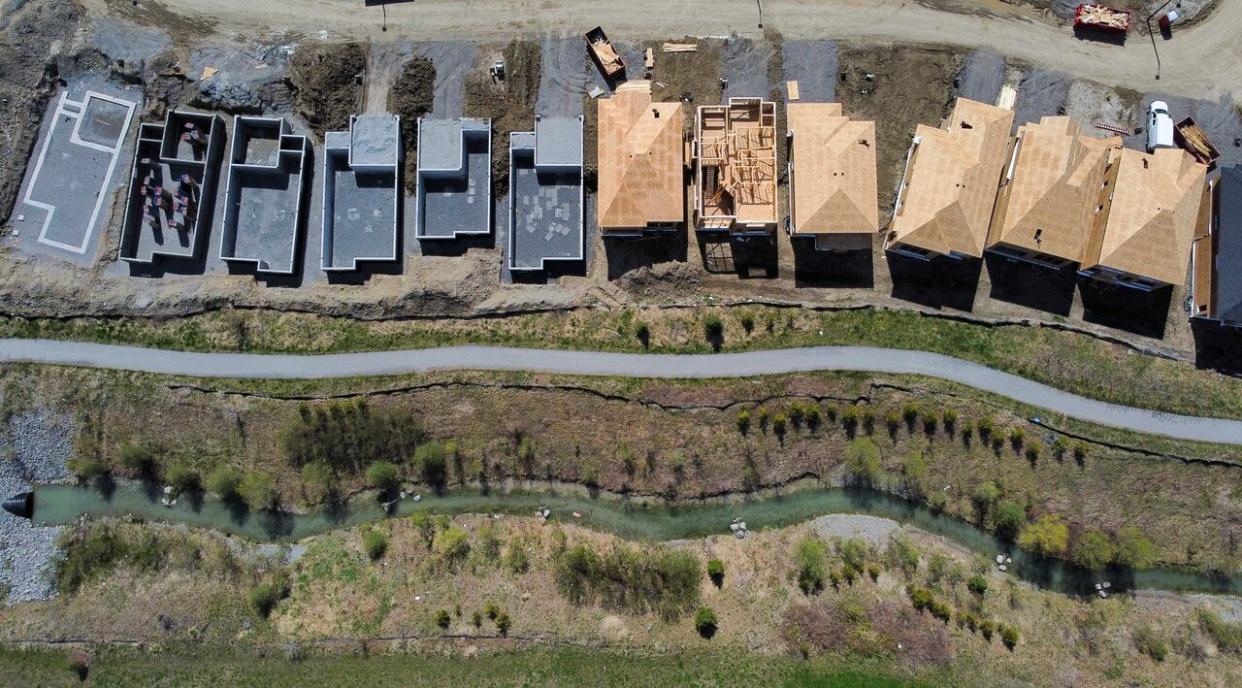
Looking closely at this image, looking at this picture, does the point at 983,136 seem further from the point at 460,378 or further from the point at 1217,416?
the point at 460,378

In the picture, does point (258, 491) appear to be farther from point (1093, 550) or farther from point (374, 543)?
point (1093, 550)

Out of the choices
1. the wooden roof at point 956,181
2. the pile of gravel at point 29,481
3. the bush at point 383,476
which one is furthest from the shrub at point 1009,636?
the pile of gravel at point 29,481

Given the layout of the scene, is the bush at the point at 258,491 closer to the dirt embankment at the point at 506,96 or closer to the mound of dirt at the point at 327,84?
the mound of dirt at the point at 327,84

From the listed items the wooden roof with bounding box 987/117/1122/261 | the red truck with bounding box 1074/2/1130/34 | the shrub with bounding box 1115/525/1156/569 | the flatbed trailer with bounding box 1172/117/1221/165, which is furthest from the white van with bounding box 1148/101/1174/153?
the shrub with bounding box 1115/525/1156/569

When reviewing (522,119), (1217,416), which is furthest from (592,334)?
(1217,416)

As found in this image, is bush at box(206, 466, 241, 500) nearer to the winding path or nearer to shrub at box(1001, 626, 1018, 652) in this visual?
the winding path

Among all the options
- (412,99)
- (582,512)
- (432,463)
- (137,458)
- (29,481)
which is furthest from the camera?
(412,99)

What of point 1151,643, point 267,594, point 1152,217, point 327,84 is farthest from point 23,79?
point 1151,643
